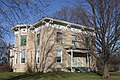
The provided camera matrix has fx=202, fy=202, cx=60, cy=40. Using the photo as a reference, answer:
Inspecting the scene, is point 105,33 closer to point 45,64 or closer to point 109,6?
point 109,6

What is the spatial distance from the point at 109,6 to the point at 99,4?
3.04 ft

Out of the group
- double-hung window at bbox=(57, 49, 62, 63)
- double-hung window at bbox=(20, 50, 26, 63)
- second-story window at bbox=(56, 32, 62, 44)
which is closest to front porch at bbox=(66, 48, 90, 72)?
double-hung window at bbox=(57, 49, 62, 63)

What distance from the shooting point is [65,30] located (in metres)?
29.1

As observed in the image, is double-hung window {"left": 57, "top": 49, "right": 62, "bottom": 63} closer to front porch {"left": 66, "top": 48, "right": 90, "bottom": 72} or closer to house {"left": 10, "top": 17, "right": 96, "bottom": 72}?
house {"left": 10, "top": 17, "right": 96, "bottom": 72}

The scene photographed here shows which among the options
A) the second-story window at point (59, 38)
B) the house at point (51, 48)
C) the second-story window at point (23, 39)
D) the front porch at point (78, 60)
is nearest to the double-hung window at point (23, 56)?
the house at point (51, 48)

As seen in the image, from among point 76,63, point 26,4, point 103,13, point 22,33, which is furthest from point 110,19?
point 22,33

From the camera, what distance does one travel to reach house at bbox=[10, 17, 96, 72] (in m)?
27.3

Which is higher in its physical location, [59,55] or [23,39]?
[23,39]

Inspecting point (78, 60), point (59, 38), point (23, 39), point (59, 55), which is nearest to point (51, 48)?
point (59, 55)

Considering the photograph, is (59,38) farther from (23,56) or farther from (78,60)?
(23,56)

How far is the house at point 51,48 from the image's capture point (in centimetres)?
Result: 2733

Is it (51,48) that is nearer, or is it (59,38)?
(51,48)

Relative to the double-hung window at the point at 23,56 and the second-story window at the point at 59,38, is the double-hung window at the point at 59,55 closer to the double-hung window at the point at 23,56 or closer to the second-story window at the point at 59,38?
the second-story window at the point at 59,38

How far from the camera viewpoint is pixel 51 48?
27344 millimetres
